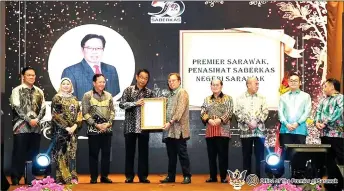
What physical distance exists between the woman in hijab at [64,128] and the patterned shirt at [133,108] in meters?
0.65

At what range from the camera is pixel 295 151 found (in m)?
6.54

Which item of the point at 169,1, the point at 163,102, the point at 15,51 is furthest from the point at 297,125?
the point at 15,51

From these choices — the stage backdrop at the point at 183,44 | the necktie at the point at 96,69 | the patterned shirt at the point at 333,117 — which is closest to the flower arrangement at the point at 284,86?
the stage backdrop at the point at 183,44

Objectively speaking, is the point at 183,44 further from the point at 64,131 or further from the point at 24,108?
the point at 24,108

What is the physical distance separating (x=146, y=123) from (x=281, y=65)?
7.99 ft

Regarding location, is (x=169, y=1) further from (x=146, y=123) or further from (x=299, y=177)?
(x=299, y=177)

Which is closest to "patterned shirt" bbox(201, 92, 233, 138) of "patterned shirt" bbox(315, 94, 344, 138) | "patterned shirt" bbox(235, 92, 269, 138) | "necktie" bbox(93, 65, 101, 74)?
"patterned shirt" bbox(235, 92, 269, 138)

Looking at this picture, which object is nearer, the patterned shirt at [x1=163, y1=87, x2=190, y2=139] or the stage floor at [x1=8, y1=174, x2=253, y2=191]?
the stage floor at [x1=8, y1=174, x2=253, y2=191]

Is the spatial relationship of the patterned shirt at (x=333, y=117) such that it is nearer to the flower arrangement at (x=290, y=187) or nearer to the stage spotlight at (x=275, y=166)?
the stage spotlight at (x=275, y=166)

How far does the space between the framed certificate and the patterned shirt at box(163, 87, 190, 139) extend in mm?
82

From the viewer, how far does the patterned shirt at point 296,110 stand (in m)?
7.53

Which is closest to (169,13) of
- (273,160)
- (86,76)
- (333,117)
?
(86,76)

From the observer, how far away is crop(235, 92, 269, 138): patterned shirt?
762 cm

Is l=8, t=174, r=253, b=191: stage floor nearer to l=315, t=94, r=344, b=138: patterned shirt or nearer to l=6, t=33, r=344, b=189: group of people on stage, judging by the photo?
l=6, t=33, r=344, b=189: group of people on stage
